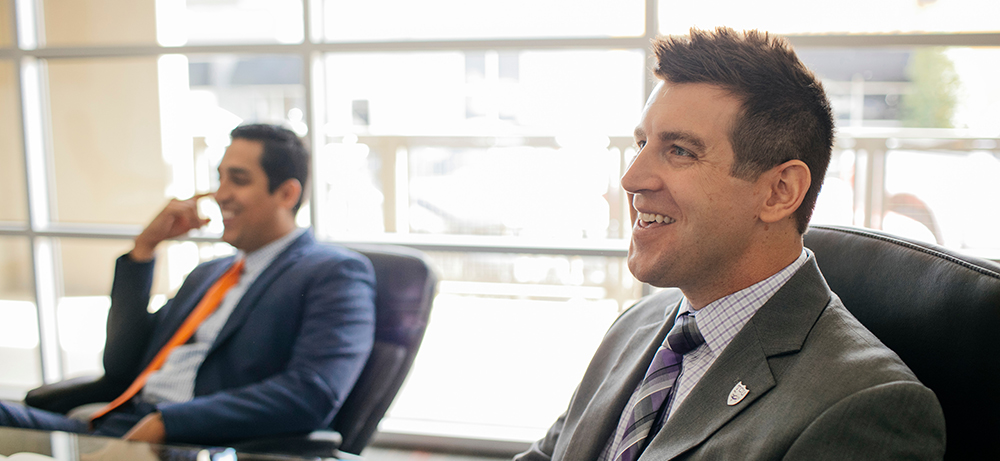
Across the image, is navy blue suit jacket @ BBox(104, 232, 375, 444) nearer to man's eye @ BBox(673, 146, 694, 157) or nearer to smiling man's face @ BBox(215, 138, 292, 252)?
smiling man's face @ BBox(215, 138, 292, 252)

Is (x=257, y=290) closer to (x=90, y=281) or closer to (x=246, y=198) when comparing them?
(x=246, y=198)

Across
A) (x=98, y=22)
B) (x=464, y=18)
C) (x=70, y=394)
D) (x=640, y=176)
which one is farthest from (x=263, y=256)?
(x=98, y=22)

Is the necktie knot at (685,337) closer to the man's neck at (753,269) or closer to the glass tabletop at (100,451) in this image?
the man's neck at (753,269)

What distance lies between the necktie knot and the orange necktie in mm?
1552

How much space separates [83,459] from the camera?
4.91 feet

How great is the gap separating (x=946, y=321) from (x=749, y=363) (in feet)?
0.87

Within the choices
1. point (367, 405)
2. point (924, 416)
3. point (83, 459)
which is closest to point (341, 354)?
point (367, 405)

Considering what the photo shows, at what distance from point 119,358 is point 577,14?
6.78 feet

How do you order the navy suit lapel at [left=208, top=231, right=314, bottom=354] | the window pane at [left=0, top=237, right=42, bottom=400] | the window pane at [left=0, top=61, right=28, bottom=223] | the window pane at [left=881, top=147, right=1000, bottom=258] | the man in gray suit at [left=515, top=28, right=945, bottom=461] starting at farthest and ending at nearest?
the window pane at [left=0, top=237, right=42, bottom=400], the window pane at [left=0, top=61, right=28, bottom=223], the window pane at [left=881, top=147, right=1000, bottom=258], the navy suit lapel at [left=208, top=231, right=314, bottom=354], the man in gray suit at [left=515, top=28, right=945, bottom=461]

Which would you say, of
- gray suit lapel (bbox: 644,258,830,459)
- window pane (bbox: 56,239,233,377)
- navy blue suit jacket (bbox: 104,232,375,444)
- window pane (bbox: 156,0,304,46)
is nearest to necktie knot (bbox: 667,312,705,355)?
gray suit lapel (bbox: 644,258,830,459)

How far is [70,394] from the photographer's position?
197cm

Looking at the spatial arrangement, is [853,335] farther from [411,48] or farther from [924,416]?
[411,48]

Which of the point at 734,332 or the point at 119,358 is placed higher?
the point at 734,332

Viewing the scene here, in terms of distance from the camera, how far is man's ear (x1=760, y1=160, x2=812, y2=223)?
3.38ft
